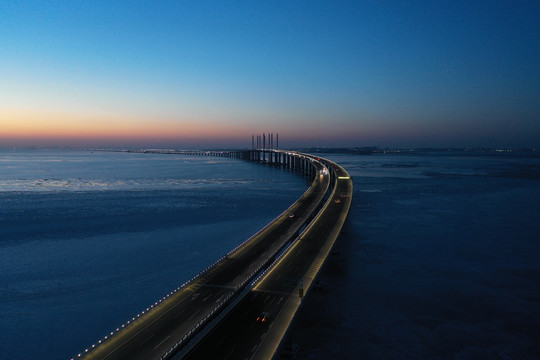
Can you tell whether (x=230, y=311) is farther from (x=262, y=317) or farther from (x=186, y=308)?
(x=186, y=308)

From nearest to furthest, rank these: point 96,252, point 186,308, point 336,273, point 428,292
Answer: point 186,308, point 428,292, point 336,273, point 96,252

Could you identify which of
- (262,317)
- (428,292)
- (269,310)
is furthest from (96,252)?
(428,292)

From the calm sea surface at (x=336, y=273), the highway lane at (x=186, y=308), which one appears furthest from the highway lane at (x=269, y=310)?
the calm sea surface at (x=336, y=273)

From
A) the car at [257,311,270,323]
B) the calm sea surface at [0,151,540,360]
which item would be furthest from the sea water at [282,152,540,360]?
the car at [257,311,270,323]

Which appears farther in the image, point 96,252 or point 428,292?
point 96,252

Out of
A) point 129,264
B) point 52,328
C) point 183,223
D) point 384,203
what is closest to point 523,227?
point 384,203

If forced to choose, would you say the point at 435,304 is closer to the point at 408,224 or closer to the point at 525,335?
the point at 525,335
